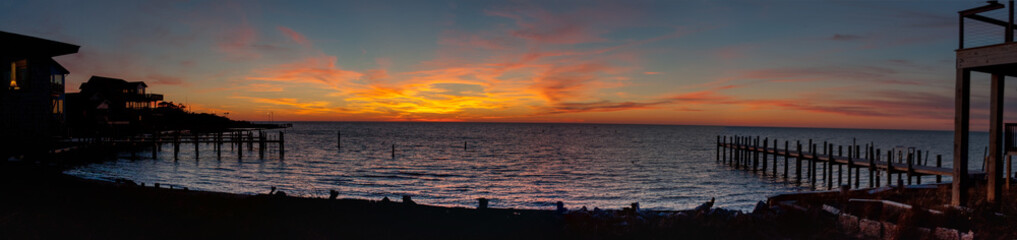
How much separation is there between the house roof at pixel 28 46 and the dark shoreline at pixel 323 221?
12.9 m

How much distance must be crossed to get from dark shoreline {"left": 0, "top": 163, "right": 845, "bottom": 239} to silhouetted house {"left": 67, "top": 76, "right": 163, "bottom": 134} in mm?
55435

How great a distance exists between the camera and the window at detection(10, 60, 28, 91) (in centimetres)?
2184

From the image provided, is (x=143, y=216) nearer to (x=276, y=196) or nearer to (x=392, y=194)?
(x=276, y=196)

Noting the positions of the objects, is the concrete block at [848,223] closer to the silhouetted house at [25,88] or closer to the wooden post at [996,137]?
the wooden post at [996,137]

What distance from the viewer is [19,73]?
72.5 ft

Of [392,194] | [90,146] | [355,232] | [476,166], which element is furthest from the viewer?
[476,166]

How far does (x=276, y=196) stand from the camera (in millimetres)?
12883

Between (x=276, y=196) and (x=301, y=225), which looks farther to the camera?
(x=276, y=196)

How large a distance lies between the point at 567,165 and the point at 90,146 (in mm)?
36518

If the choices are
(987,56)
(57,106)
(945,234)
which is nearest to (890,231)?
(945,234)

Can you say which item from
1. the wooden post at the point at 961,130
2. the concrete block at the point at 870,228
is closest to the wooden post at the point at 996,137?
the wooden post at the point at 961,130

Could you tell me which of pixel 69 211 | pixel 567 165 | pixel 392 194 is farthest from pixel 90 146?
pixel 567 165

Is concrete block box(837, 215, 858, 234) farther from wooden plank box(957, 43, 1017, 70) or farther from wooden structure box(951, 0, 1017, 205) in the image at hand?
wooden plank box(957, 43, 1017, 70)

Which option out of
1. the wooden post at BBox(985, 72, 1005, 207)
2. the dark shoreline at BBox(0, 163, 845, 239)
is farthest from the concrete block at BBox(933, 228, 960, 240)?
the wooden post at BBox(985, 72, 1005, 207)
